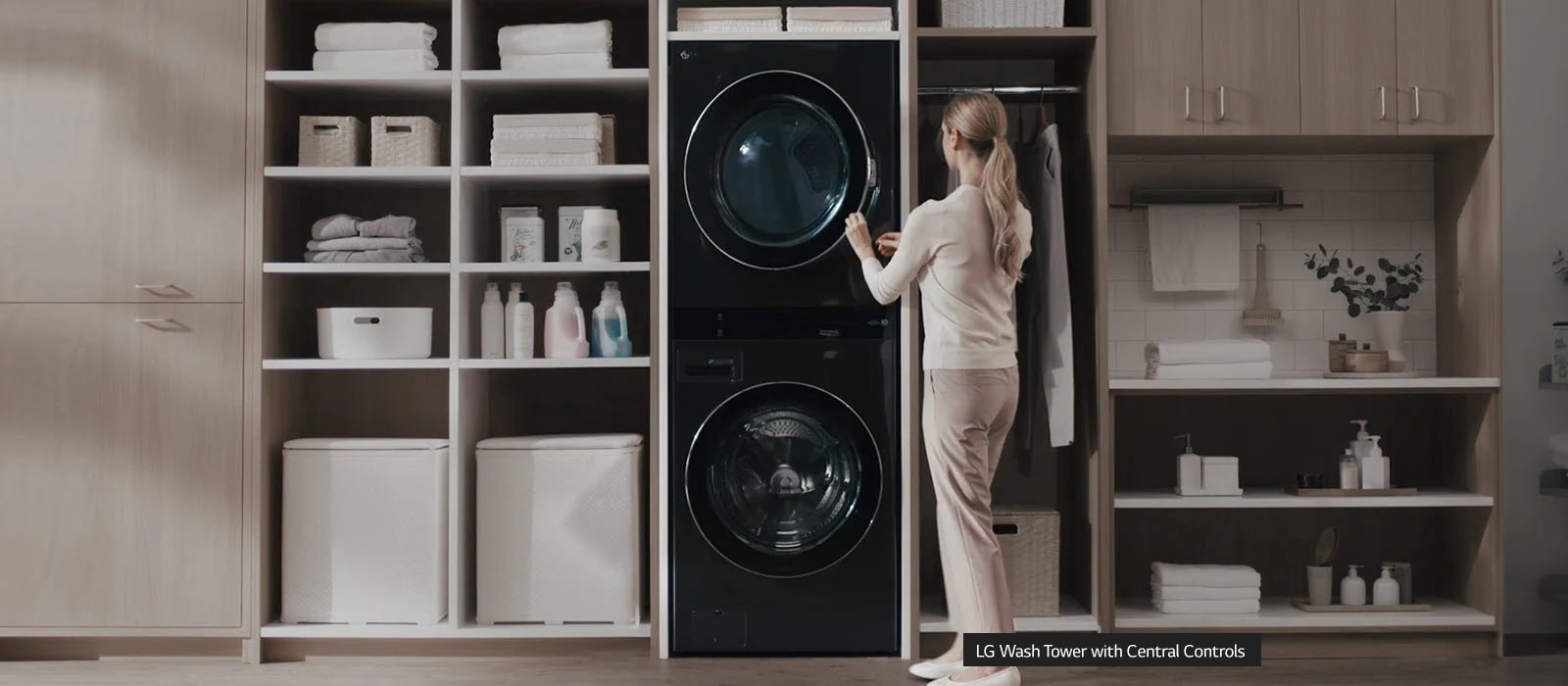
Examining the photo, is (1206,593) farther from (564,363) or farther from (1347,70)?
(564,363)

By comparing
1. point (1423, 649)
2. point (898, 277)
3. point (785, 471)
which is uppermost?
point (898, 277)

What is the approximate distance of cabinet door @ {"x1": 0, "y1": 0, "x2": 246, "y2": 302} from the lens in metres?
3.36

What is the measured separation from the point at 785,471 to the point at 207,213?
1.74 meters

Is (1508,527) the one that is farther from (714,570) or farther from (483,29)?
(483,29)

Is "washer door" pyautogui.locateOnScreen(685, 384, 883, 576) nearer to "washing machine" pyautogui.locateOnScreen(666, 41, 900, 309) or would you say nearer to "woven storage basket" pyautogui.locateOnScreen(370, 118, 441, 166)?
"washing machine" pyautogui.locateOnScreen(666, 41, 900, 309)

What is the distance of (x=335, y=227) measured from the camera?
3453 millimetres

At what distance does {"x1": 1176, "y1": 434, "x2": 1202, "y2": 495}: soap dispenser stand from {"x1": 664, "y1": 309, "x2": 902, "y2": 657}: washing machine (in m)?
0.84

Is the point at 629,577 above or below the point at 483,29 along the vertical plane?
below

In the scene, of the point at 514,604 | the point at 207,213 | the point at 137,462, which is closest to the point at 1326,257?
the point at 514,604

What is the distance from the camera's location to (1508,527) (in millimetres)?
3762

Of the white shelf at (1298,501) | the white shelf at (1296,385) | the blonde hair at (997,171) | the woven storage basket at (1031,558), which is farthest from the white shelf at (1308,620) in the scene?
the blonde hair at (997,171)

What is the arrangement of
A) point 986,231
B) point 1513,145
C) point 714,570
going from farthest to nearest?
point 1513,145
point 714,570
point 986,231

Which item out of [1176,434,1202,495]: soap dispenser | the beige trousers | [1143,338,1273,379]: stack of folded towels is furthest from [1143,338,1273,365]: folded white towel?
the beige trousers

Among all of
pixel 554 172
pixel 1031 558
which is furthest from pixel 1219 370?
pixel 554 172
